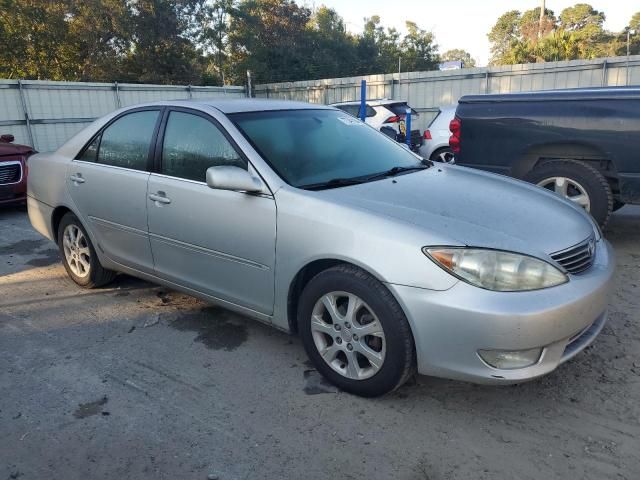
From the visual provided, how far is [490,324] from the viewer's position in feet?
7.63

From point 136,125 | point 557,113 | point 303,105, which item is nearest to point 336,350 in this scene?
point 303,105

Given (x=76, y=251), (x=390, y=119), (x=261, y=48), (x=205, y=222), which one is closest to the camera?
(x=205, y=222)

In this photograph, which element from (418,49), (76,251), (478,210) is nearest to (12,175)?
(76,251)

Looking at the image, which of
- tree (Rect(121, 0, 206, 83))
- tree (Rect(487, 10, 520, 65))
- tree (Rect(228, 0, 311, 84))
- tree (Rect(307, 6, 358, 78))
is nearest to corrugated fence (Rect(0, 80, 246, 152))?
tree (Rect(121, 0, 206, 83))

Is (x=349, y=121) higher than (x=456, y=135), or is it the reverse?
(x=349, y=121)

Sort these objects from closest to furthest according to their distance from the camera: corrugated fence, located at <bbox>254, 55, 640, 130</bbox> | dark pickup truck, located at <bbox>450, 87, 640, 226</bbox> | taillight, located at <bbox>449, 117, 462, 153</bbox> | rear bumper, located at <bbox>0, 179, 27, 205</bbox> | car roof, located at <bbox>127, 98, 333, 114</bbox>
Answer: car roof, located at <bbox>127, 98, 333, 114</bbox> < dark pickup truck, located at <bbox>450, 87, 640, 226</bbox> < taillight, located at <bbox>449, 117, 462, 153</bbox> < rear bumper, located at <bbox>0, 179, 27, 205</bbox> < corrugated fence, located at <bbox>254, 55, 640, 130</bbox>

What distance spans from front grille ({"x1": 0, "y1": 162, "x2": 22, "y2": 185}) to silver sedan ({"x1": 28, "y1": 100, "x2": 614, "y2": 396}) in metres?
4.14

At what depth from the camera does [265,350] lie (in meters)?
3.43

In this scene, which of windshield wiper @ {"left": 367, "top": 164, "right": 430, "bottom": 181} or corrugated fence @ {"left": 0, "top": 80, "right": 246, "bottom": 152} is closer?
windshield wiper @ {"left": 367, "top": 164, "right": 430, "bottom": 181}

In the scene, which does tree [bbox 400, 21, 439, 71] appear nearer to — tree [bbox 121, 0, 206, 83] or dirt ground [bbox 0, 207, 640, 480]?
tree [bbox 121, 0, 206, 83]

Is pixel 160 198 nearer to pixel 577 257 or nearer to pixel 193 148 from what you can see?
pixel 193 148

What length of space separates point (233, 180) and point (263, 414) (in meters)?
1.30

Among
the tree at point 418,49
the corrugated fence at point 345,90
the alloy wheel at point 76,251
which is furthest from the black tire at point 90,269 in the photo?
the tree at point 418,49

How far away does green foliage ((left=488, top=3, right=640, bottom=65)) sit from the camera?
2864 centimetres
